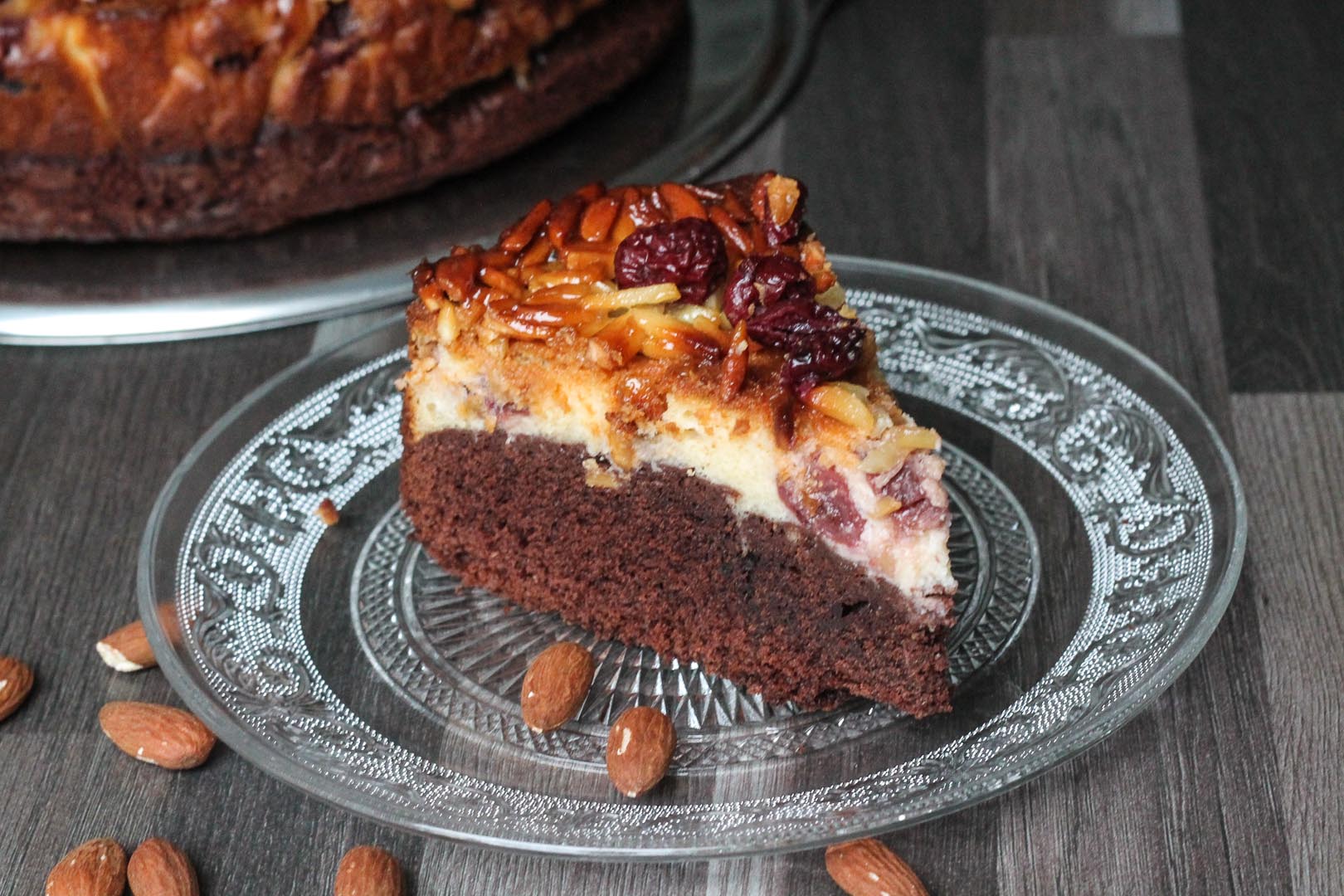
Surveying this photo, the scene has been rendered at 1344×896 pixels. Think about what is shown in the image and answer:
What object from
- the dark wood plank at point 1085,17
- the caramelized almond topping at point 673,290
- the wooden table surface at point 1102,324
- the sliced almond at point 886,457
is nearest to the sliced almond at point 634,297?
the caramelized almond topping at point 673,290

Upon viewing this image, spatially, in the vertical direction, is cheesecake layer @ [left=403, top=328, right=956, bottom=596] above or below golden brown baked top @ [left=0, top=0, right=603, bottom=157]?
below

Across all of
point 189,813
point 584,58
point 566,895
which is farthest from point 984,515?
point 584,58

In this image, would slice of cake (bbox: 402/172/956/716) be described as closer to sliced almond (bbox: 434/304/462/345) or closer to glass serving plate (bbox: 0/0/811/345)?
sliced almond (bbox: 434/304/462/345)

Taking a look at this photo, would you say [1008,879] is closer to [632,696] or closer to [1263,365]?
[632,696]

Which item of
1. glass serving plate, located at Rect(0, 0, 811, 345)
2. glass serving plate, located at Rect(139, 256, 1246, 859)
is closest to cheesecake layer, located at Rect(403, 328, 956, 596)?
glass serving plate, located at Rect(139, 256, 1246, 859)

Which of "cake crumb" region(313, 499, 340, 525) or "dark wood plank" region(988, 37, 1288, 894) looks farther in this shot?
"cake crumb" region(313, 499, 340, 525)

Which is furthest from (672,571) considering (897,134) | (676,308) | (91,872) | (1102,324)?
(897,134)
